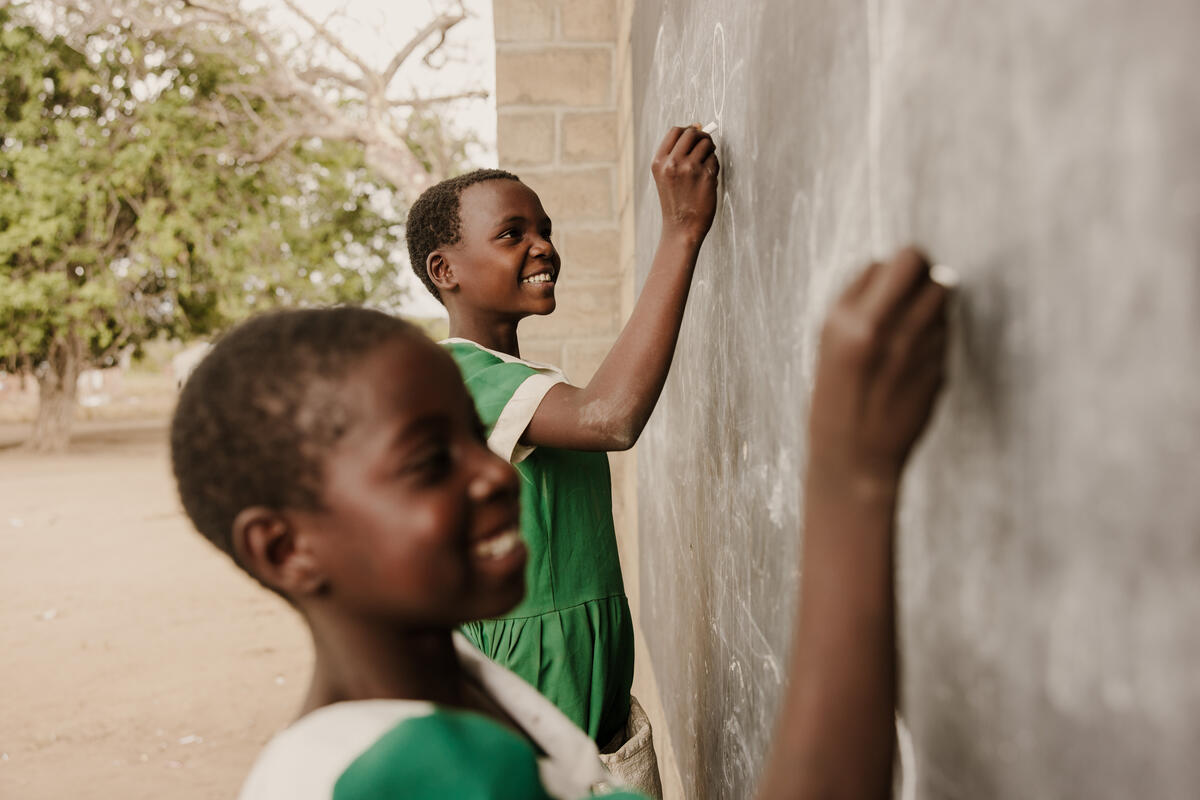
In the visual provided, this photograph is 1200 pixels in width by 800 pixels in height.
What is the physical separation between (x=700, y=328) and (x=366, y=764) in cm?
133

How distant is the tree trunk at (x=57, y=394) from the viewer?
19.4 m

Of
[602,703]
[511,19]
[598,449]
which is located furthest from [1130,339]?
[511,19]

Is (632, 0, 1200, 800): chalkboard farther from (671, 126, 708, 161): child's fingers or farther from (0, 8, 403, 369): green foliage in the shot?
(0, 8, 403, 369): green foliage

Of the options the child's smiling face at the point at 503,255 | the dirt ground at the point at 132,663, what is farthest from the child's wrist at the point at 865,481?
the dirt ground at the point at 132,663

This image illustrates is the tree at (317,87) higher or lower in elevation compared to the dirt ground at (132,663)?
higher

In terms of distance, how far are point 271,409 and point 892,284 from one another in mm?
560

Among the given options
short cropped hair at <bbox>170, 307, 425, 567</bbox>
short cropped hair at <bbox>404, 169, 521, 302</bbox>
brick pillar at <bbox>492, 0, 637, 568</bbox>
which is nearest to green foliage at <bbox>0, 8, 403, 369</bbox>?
brick pillar at <bbox>492, 0, 637, 568</bbox>

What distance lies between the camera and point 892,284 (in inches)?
28.6

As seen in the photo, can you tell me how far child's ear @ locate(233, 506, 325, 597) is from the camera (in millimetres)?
955

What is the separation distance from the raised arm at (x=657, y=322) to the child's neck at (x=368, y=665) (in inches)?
22.9

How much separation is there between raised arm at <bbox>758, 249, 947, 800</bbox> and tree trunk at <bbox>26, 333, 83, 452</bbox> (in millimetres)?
20558

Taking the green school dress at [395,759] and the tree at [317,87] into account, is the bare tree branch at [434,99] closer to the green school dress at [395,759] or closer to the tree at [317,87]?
the tree at [317,87]

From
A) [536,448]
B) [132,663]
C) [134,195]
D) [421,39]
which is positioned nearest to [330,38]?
[421,39]

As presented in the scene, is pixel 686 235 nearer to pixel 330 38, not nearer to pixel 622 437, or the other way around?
pixel 622 437
